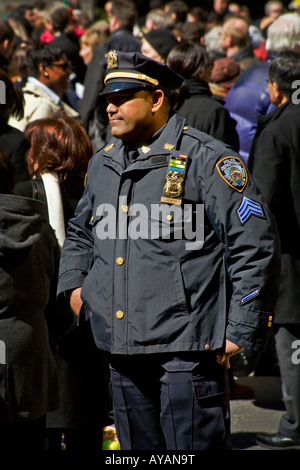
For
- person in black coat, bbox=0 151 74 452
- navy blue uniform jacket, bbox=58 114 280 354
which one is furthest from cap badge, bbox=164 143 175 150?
person in black coat, bbox=0 151 74 452

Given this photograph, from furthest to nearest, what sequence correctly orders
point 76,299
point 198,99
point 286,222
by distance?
1. point 198,99
2. point 286,222
3. point 76,299

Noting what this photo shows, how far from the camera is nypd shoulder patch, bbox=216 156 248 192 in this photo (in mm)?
3047

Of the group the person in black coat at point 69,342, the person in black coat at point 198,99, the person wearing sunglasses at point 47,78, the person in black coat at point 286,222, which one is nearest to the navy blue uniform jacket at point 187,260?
the person in black coat at point 69,342

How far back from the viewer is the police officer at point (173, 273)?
3.03 metres

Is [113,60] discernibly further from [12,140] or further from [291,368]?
[291,368]

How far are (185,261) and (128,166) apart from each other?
0.48 m

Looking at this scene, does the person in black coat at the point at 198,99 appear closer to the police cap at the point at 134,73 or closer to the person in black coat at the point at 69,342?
the person in black coat at the point at 69,342

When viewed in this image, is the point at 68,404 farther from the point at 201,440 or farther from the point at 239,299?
the point at 239,299

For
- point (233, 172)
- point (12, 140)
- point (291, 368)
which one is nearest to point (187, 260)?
point (233, 172)

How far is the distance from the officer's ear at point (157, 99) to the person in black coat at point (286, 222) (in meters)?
1.62

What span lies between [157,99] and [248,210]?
25.6 inches

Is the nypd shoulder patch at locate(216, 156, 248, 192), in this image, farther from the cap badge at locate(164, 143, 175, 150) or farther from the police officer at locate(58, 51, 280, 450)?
the cap badge at locate(164, 143, 175, 150)

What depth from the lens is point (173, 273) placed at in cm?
306

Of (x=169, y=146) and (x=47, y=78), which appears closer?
(x=169, y=146)
